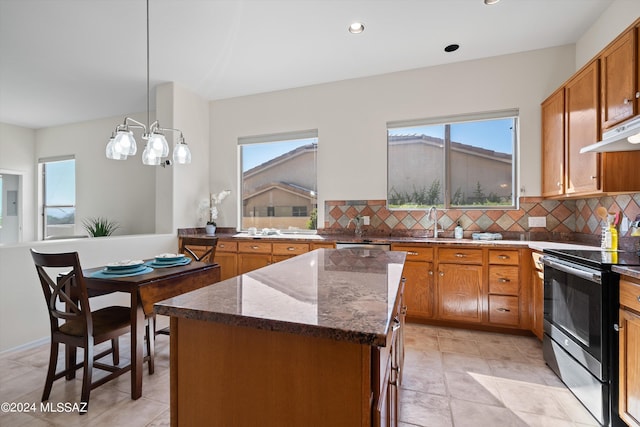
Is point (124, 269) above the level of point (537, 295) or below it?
above

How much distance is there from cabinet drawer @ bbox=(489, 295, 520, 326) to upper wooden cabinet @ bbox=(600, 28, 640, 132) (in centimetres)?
163

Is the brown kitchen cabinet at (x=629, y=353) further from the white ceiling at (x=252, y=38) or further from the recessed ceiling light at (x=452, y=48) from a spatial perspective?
the recessed ceiling light at (x=452, y=48)

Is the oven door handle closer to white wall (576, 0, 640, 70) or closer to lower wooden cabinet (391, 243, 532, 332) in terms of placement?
lower wooden cabinet (391, 243, 532, 332)

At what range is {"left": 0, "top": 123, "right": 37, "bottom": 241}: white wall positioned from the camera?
5691 millimetres

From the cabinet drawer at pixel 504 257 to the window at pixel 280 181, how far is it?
2.24 metres

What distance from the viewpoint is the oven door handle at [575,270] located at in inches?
67.8

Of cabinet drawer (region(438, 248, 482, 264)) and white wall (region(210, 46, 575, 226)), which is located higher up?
white wall (region(210, 46, 575, 226))

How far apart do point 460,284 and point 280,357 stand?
2.68 metres

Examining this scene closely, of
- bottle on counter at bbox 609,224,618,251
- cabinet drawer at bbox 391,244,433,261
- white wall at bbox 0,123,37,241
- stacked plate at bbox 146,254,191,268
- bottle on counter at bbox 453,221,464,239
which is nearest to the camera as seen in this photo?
bottle on counter at bbox 609,224,618,251

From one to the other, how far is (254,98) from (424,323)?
12.5ft

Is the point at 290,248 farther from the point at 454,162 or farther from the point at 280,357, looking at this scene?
the point at 280,357

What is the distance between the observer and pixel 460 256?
118 inches

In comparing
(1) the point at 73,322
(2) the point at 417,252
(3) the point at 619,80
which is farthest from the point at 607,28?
(1) the point at 73,322

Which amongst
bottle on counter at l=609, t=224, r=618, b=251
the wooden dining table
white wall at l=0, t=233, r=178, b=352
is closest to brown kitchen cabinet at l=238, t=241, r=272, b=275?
white wall at l=0, t=233, r=178, b=352
